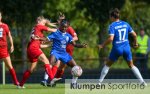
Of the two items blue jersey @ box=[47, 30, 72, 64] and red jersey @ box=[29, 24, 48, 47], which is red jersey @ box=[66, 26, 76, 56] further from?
blue jersey @ box=[47, 30, 72, 64]

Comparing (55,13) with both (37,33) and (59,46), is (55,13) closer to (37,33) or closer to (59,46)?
(37,33)

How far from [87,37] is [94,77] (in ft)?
64.6

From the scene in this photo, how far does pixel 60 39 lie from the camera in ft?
73.4

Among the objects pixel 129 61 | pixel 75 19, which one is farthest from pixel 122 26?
pixel 75 19

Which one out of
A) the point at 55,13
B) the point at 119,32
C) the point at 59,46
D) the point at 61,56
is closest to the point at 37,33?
the point at 59,46

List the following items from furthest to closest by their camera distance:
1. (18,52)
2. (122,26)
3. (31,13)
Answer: (18,52) → (31,13) → (122,26)

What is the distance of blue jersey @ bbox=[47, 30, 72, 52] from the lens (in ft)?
73.3

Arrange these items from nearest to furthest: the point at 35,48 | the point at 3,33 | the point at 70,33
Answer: the point at 3,33 → the point at 35,48 → the point at 70,33

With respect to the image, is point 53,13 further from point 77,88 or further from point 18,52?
point 77,88

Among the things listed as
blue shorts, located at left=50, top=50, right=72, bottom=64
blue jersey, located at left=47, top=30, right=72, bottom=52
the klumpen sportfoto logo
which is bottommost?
the klumpen sportfoto logo

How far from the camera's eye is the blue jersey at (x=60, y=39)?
22328mm

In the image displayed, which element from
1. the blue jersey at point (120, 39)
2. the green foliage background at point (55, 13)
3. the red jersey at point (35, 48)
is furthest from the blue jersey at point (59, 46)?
the green foliage background at point (55, 13)

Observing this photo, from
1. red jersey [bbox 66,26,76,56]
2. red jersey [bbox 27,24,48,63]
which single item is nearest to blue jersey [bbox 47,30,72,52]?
red jersey [bbox 27,24,48,63]

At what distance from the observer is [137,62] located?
102 feet
